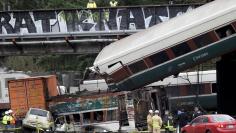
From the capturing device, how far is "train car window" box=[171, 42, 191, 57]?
3429cm

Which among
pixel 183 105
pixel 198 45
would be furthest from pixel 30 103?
pixel 183 105

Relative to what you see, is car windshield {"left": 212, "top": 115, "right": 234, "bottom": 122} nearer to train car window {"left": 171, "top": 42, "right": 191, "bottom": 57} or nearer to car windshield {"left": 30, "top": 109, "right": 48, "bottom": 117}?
train car window {"left": 171, "top": 42, "right": 191, "bottom": 57}

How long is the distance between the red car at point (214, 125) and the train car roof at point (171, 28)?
21.5 ft

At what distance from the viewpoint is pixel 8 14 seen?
4434 cm

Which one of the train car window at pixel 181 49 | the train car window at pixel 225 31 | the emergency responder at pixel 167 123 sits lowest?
the emergency responder at pixel 167 123

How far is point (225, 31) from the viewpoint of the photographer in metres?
33.4

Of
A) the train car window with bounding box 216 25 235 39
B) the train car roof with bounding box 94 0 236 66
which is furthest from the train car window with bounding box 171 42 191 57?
the train car window with bounding box 216 25 235 39

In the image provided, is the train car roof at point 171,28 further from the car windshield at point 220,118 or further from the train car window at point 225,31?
the car windshield at point 220,118

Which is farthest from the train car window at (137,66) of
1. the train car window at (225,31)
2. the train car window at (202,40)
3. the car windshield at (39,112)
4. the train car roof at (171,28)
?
the car windshield at (39,112)

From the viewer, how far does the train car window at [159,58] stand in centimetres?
3469

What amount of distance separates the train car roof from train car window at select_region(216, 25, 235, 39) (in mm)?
805

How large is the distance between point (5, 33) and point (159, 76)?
14.1 metres

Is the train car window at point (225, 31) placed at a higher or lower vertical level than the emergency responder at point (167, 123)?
higher

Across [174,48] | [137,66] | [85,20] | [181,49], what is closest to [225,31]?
[181,49]
